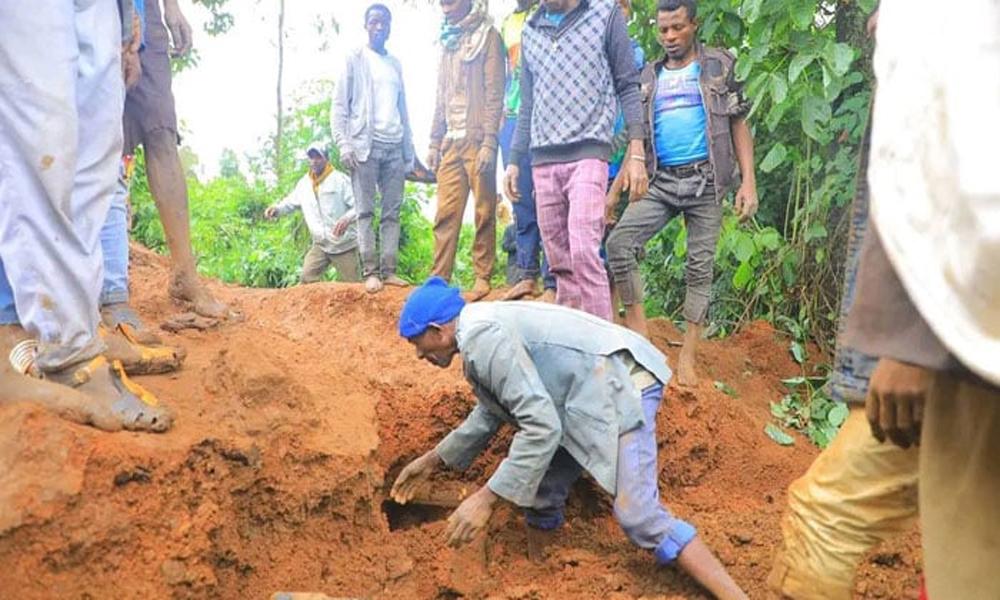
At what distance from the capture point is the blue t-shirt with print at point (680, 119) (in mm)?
4184

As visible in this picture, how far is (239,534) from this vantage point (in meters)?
2.64

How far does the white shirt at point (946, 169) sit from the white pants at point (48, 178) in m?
1.93

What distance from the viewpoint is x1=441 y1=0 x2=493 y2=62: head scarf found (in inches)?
211

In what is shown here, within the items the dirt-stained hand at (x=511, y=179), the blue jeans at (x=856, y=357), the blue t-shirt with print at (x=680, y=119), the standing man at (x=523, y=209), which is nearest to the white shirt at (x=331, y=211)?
the standing man at (x=523, y=209)

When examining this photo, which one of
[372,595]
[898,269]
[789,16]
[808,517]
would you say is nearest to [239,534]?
[372,595]

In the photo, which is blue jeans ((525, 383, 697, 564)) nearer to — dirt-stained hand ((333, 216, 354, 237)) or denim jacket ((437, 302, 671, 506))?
denim jacket ((437, 302, 671, 506))

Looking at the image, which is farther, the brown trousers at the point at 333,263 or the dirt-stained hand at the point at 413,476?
the brown trousers at the point at 333,263

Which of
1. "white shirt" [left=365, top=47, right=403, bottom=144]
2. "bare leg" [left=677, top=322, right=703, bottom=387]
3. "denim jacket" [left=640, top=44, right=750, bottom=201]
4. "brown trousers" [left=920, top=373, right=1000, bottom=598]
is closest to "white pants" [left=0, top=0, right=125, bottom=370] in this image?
"brown trousers" [left=920, top=373, right=1000, bottom=598]

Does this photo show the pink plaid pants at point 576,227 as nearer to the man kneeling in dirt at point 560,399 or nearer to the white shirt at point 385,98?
the man kneeling in dirt at point 560,399

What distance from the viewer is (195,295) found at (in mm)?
3760

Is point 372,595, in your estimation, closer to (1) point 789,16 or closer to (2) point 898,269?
(2) point 898,269

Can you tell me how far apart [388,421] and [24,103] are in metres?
2.09

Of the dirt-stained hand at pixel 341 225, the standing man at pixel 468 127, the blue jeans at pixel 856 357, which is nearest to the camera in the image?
the blue jeans at pixel 856 357

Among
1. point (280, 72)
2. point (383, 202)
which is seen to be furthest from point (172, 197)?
point (280, 72)
